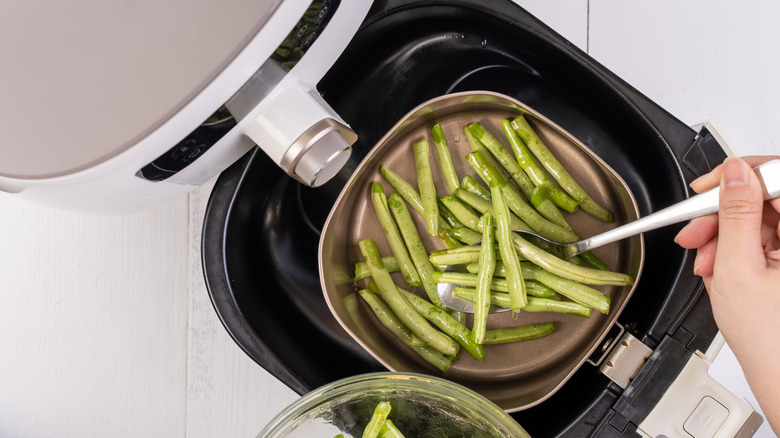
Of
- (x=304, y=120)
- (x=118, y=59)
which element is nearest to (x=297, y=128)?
(x=304, y=120)

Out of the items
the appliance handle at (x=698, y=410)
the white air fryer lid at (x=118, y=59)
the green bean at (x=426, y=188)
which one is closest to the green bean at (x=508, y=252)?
the green bean at (x=426, y=188)

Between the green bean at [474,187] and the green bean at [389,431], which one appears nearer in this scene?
the green bean at [389,431]

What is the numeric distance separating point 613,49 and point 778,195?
506 mm

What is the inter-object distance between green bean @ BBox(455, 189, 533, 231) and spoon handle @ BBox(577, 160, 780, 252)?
0.11m

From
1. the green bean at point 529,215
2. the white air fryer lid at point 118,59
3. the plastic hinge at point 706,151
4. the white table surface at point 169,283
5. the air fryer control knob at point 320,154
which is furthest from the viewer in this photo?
the white table surface at point 169,283

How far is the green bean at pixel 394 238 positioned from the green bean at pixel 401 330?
6 cm

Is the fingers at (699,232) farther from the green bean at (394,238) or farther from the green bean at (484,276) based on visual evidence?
the green bean at (394,238)

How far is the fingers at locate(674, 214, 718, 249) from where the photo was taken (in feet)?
2.18

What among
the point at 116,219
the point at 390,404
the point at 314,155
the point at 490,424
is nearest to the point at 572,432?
the point at 490,424

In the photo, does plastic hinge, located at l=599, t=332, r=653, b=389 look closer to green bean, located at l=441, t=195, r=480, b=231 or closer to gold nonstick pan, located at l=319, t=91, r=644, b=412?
gold nonstick pan, located at l=319, t=91, r=644, b=412

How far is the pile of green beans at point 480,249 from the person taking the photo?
78 centimetres

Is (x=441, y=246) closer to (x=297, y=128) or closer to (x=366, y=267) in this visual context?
(x=366, y=267)

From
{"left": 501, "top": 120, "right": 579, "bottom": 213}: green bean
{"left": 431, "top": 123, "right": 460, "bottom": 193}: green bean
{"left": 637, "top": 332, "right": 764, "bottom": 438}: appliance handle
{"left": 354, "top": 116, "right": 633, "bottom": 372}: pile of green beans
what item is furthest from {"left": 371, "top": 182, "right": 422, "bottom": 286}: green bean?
{"left": 637, "top": 332, "right": 764, "bottom": 438}: appliance handle

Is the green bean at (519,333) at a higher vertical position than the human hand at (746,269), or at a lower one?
lower
